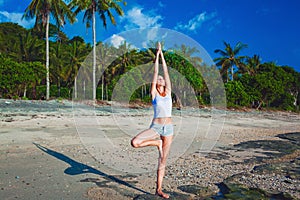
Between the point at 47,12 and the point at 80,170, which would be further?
the point at 47,12

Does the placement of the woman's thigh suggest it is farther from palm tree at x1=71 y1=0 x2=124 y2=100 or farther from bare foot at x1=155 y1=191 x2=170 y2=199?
palm tree at x1=71 y1=0 x2=124 y2=100

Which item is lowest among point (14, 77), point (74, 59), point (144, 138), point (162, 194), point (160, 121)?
point (162, 194)

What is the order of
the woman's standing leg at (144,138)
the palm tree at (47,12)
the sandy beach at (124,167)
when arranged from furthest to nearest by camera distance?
1. the palm tree at (47,12)
2. the sandy beach at (124,167)
3. the woman's standing leg at (144,138)

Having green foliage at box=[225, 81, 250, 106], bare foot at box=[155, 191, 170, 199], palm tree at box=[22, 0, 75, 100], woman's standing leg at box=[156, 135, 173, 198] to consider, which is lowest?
bare foot at box=[155, 191, 170, 199]

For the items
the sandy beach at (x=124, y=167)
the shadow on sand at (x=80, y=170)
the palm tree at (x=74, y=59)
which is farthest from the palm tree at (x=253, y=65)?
the shadow on sand at (x=80, y=170)

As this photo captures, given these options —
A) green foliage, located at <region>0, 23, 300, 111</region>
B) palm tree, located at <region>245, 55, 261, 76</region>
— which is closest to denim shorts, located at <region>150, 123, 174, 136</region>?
green foliage, located at <region>0, 23, 300, 111</region>

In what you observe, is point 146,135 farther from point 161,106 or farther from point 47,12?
point 47,12

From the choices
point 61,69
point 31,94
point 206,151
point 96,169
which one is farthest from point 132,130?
point 61,69

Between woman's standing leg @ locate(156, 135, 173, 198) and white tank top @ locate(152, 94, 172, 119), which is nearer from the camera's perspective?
white tank top @ locate(152, 94, 172, 119)

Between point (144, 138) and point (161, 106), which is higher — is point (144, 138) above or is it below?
below

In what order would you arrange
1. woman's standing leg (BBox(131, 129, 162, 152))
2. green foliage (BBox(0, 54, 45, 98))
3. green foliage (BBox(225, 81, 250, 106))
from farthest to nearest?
green foliage (BBox(225, 81, 250, 106)) < green foliage (BBox(0, 54, 45, 98)) < woman's standing leg (BBox(131, 129, 162, 152))

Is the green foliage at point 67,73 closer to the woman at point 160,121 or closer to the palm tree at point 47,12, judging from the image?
the palm tree at point 47,12

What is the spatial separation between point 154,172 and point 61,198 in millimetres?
2303

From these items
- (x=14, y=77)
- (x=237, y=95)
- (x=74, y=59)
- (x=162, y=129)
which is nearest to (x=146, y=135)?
(x=162, y=129)
